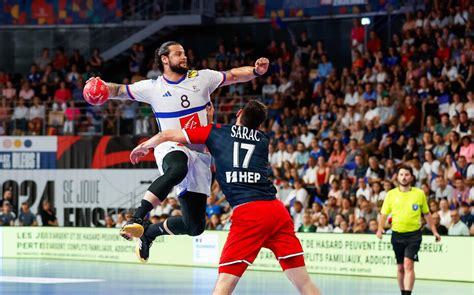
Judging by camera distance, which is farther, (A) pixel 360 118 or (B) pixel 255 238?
(A) pixel 360 118

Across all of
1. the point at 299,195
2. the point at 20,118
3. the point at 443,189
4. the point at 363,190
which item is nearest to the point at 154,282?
the point at 299,195

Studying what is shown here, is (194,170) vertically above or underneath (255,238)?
above

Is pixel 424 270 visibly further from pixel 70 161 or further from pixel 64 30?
pixel 64 30

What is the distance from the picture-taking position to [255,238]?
32.5 ft

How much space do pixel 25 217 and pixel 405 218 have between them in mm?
15478

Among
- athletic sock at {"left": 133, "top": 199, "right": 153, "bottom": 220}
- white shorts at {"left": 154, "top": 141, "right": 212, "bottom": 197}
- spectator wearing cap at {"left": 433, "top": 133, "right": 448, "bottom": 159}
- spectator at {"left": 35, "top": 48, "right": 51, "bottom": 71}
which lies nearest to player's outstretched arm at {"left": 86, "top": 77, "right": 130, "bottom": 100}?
white shorts at {"left": 154, "top": 141, "right": 212, "bottom": 197}

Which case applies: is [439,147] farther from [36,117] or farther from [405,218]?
[36,117]

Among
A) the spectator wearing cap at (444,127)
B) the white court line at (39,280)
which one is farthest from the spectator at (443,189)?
the white court line at (39,280)

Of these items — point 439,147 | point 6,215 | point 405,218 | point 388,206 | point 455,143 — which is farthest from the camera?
point 6,215

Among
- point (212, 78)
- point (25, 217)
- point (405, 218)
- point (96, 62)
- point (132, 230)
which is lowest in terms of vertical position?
point (25, 217)

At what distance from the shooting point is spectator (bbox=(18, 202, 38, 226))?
93.8 feet

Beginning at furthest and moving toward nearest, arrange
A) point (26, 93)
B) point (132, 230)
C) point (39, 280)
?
1. point (26, 93)
2. point (39, 280)
3. point (132, 230)

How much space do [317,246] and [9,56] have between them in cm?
1663

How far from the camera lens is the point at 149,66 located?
107ft
